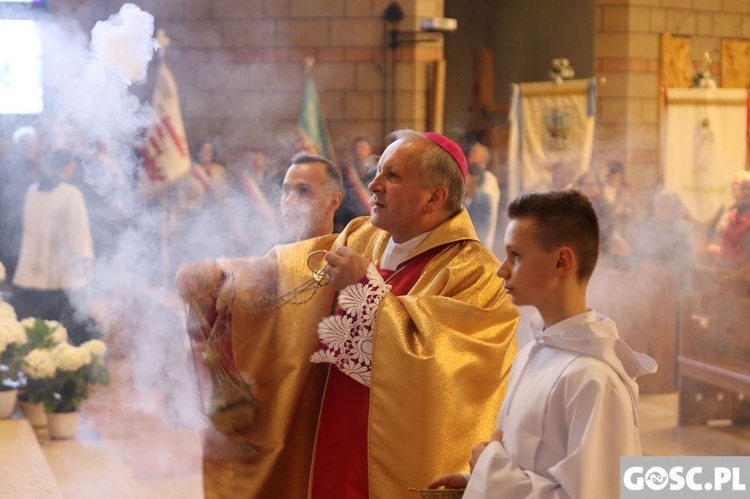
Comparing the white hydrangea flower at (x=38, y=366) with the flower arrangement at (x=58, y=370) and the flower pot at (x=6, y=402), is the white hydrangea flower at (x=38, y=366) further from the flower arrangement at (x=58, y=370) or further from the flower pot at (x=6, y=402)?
the flower pot at (x=6, y=402)

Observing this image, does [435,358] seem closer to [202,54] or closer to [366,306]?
[366,306]

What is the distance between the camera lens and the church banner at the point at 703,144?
1014 cm

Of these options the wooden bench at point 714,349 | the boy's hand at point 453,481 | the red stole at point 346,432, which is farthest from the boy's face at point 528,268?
the wooden bench at point 714,349

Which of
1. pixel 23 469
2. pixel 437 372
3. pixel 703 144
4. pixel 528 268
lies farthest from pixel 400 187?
pixel 703 144

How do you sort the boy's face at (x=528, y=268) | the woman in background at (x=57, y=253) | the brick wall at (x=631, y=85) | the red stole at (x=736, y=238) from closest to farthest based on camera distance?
1. the boy's face at (x=528, y=268)
2. the woman in background at (x=57, y=253)
3. the red stole at (x=736, y=238)
4. the brick wall at (x=631, y=85)

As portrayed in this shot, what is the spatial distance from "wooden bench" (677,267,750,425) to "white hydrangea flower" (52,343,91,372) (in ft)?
12.1

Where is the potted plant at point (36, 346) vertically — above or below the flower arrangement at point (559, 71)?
below

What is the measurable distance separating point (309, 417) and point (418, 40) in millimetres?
7533

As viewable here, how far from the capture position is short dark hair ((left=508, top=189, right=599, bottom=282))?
195 centimetres

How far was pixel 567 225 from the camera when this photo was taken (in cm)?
196

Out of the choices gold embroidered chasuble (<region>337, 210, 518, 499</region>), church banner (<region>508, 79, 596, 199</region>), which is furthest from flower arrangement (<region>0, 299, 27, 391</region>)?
church banner (<region>508, 79, 596, 199</region>)

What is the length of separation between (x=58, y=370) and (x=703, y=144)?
277 inches

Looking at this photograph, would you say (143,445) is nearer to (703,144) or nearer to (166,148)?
(166,148)

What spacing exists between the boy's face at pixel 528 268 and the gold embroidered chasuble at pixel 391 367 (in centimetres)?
69
